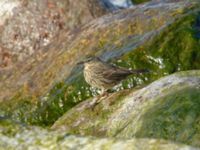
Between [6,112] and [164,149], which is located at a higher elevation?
[164,149]

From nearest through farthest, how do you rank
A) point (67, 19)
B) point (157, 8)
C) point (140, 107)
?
1. point (140, 107)
2. point (157, 8)
3. point (67, 19)

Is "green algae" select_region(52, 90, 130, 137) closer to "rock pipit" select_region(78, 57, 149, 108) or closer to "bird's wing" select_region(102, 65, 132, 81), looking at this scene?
"rock pipit" select_region(78, 57, 149, 108)

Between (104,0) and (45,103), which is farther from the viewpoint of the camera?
(104,0)

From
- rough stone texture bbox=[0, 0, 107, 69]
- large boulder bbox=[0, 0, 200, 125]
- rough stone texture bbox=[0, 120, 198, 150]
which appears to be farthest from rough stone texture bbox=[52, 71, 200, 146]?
rough stone texture bbox=[0, 0, 107, 69]

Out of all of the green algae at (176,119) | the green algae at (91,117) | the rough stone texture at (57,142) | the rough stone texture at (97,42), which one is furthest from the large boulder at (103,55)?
the rough stone texture at (57,142)

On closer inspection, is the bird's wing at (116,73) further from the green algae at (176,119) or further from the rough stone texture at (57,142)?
the rough stone texture at (57,142)

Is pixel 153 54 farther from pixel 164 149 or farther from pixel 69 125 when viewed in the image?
pixel 164 149

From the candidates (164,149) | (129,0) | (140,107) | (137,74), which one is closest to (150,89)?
(140,107)
